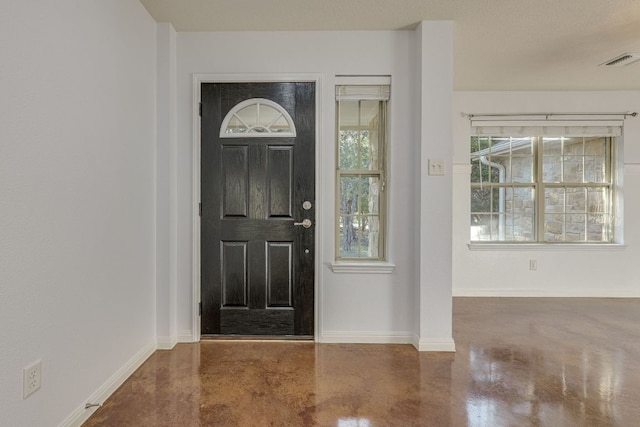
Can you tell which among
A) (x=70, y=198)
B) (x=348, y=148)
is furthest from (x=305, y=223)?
(x=70, y=198)

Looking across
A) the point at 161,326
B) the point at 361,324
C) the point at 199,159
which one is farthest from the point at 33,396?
the point at 361,324

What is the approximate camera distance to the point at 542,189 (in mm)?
4422

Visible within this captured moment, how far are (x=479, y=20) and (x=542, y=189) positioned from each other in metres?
2.68

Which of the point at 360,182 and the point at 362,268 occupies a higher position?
the point at 360,182

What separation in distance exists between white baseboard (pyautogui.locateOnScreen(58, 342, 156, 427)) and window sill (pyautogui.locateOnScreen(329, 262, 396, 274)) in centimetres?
149

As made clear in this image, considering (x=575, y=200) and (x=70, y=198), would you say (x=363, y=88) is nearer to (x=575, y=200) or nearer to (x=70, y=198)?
(x=70, y=198)

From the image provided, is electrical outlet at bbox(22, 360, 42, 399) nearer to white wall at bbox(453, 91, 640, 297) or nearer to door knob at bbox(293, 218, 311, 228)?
door knob at bbox(293, 218, 311, 228)

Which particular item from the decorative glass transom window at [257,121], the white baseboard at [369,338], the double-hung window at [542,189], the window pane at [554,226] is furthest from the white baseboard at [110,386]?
the window pane at [554,226]

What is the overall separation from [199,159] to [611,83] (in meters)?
4.53

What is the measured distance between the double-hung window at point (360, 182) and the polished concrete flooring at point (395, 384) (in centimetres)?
81

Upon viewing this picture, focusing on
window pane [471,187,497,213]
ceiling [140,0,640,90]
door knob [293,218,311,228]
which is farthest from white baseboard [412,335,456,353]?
ceiling [140,0,640,90]

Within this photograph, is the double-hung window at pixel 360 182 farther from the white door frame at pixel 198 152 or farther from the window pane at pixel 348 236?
the white door frame at pixel 198 152

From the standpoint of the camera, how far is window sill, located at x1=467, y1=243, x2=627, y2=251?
4266 mm

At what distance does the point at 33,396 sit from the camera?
1483 mm
